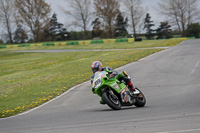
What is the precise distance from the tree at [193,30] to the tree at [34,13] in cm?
4659

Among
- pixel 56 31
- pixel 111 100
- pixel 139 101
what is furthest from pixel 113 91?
pixel 56 31

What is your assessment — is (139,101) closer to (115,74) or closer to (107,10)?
(115,74)

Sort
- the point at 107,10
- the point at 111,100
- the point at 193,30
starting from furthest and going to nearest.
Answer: the point at 107,10 < the point at 193,30 < the point at 111,100

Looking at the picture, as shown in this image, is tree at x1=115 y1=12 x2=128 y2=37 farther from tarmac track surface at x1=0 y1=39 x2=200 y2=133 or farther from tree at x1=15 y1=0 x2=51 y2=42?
tarmac track surface at x1=0 y1=39 x2=200 y2=133

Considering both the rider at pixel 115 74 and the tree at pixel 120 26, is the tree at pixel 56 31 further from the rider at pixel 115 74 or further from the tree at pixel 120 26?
the rider at pixel 115 74

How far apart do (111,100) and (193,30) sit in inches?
2671

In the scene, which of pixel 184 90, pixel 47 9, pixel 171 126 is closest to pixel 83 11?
pixel 47 9

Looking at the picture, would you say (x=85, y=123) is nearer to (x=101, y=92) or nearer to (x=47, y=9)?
(x=101, y=92)

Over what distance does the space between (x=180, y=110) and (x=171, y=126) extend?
1.82m

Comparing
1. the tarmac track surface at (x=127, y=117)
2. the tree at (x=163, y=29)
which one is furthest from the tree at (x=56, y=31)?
the tarmac track surface at (x=127, y=117)

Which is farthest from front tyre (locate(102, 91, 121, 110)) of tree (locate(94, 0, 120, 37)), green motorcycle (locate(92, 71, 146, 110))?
tree (locate(94, 0, 120, 37))

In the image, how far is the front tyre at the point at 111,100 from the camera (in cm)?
841

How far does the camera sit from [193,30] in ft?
234

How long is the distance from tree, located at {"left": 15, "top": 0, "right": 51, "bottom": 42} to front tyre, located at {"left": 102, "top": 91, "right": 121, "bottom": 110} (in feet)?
290
